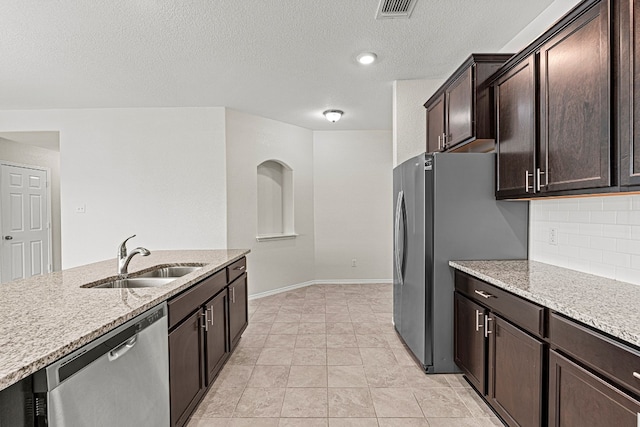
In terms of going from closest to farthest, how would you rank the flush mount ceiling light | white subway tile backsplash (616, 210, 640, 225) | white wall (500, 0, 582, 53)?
1. white subway tile backsplash (616, 210, 640, 225)
2. white wall (500, 0, 582, 53)
3. the flush mount ceiling light

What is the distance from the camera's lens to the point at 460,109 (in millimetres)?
2688

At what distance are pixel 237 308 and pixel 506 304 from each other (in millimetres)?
2150

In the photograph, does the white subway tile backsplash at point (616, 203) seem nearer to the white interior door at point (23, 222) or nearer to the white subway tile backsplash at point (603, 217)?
the white subway tile backsplash at point (603, 217)

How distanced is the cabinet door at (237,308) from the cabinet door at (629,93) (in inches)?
102

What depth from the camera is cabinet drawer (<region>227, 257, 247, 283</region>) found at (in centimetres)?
282

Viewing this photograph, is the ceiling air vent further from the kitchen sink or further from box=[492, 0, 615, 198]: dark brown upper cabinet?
the kitchen sink

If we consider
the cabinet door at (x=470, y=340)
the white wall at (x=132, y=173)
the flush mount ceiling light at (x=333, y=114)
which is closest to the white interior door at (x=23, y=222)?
the white wall at (x=132, y=173)

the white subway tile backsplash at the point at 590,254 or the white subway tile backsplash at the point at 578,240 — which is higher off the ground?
the white subway tile backsplash at the point at 578,240

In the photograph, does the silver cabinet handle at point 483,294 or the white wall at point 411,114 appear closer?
the silver cabinet handle at point 483,294

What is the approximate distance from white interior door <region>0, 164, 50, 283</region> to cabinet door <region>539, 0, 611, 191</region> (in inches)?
256

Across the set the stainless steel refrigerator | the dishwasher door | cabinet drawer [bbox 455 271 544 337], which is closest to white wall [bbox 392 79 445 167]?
the stainless steel refrigerator

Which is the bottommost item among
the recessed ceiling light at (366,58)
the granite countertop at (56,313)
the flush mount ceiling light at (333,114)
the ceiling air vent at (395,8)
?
the granite countertop at (56,313)

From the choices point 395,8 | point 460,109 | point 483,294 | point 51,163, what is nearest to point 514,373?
point 483,294

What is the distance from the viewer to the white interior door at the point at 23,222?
16.2 ft
